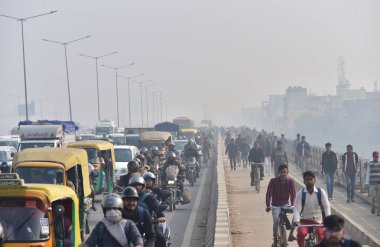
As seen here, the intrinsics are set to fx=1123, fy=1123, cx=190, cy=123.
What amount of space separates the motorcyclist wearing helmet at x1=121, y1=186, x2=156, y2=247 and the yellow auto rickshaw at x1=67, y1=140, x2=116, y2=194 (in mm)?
16909

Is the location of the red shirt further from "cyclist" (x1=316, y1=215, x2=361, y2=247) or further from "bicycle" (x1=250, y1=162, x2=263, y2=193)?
"bicycle" (x1=250, y1=162, x2=263, y2=193)

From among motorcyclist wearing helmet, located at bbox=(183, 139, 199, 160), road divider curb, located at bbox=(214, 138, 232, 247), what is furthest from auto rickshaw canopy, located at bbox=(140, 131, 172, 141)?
road divider curb, located at bbox=(214, 138, 232, 247)

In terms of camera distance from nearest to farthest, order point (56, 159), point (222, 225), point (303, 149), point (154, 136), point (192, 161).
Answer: point (56, 159) → point (222, 225) → point (192, 161) → point (303, 149) → point (154, 136)

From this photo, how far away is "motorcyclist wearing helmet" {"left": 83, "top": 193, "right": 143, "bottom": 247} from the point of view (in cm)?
1016

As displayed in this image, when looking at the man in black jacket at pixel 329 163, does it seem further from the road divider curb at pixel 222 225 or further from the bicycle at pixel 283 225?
the bicycle at pixel 283 225

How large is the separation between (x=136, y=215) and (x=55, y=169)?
26.9 ft

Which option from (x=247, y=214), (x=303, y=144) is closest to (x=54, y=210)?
(x=247, y=214)

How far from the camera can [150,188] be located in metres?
15.4

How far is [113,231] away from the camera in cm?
1017

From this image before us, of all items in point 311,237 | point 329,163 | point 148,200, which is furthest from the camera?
point 329,163

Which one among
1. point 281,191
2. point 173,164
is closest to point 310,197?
point 281,191

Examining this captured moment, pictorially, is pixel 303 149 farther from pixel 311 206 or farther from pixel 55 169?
pixel 311 206

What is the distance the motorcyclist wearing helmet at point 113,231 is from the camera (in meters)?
10.2

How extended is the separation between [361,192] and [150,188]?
1882cm
